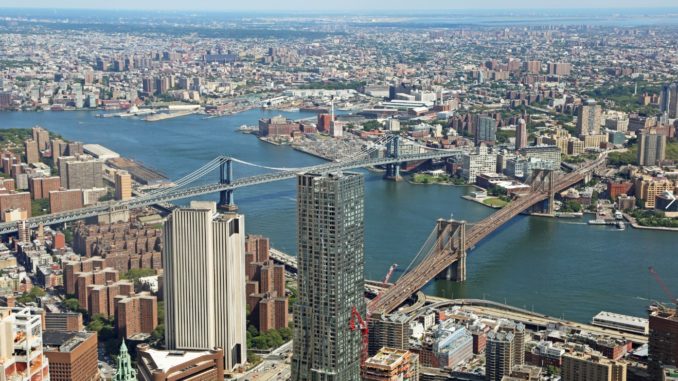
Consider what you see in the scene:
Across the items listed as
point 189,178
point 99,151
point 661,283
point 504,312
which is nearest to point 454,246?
point 504,312

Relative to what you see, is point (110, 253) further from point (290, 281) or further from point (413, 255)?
point (413, 255)

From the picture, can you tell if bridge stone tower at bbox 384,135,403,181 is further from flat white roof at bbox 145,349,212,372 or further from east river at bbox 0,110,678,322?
flat white roof at bbox 145,349,212,372

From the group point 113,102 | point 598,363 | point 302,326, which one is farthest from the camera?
point 113,102

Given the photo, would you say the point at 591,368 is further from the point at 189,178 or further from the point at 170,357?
the point at 189,178

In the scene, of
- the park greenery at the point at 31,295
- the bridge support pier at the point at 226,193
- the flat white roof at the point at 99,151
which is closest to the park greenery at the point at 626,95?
the flat white roof at the point at 99,151

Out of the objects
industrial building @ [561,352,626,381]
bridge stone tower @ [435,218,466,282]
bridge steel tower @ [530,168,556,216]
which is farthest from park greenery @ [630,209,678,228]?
industrial building @ [561,352,626,381]

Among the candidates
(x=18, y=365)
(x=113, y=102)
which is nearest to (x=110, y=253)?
(x=18, y=365)
